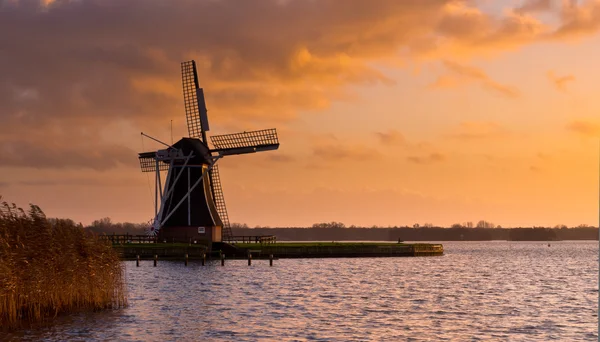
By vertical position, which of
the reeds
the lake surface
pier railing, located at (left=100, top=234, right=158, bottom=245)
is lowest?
the lake surface

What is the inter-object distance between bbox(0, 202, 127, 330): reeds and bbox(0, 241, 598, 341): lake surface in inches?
34.6

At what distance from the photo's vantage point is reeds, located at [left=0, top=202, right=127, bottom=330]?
2889cm

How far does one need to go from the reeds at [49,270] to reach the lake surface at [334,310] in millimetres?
879

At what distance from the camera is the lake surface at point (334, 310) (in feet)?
101

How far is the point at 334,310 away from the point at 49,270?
14.8 metres

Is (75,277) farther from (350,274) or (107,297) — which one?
(350,274)

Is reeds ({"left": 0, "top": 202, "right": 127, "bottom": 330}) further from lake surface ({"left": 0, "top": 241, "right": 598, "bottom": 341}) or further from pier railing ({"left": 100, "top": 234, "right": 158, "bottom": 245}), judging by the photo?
pier railing ({"left": 100, "top": 234, "right": 158, "bottom": 245})

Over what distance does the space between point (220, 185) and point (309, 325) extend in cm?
5062

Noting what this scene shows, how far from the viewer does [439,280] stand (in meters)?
63.9

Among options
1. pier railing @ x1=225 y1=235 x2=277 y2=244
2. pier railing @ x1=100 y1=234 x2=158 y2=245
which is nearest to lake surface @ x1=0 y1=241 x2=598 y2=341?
pier railing @ x1=100 y1=234 x2=158 y2=245

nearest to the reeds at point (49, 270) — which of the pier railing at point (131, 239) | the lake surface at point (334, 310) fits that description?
the lake surface at point (334, 310)

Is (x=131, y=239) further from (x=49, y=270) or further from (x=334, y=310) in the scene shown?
(x=49, y=270)

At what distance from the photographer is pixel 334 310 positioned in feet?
130

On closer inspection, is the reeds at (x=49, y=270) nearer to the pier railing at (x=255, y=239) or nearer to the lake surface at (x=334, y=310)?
the lake surface at (x=334, y=310)
